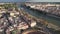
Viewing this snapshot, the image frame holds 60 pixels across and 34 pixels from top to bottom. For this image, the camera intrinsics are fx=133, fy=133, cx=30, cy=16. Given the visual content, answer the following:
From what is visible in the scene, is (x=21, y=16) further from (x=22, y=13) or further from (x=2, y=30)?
A: (x=2, y=30)

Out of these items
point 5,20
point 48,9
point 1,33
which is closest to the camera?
point 1,33

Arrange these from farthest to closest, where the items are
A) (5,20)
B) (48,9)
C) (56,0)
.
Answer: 1. (56,0)
2. (48,9)
3. (5,20)

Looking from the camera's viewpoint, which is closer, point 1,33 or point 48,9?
point 1,33

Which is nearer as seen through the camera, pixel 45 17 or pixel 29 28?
pixel 29 28

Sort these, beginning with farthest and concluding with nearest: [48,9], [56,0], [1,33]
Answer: [56,0], [48,9], [1,33]

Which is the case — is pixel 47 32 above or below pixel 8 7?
below

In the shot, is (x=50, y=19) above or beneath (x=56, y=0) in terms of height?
beneath

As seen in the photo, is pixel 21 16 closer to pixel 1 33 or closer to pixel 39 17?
pixel 39 17

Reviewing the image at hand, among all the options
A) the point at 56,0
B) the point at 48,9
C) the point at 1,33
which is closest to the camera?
the point at 1,33

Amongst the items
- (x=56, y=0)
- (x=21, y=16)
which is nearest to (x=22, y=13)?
(x=21, y=16)
